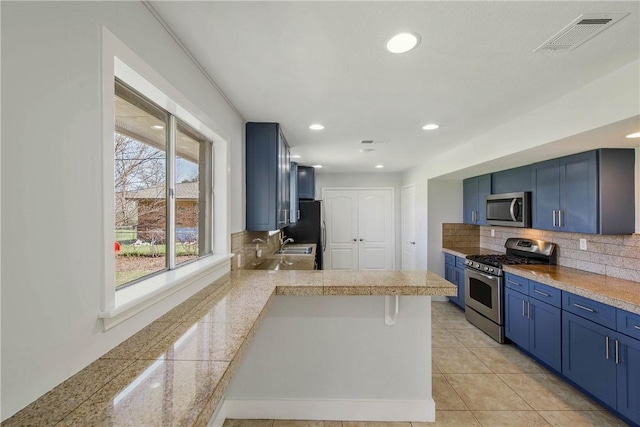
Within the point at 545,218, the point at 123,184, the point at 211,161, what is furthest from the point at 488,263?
the point at 123,184

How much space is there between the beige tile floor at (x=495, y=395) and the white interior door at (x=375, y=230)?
9.72ft

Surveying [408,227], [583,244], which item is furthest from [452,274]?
[583,244]

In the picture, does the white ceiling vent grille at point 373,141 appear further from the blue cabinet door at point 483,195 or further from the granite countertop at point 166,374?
the granite countertop at point 166,374

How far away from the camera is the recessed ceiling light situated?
56.4 inches

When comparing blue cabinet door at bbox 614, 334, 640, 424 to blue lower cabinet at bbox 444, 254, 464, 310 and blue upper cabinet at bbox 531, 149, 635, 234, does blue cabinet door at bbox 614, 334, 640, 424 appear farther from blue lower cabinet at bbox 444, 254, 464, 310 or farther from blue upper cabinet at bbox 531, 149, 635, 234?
blue lower cabinet at bbox 444, 254, 464, 310

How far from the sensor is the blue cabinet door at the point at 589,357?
219cm

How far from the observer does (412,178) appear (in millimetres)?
5707

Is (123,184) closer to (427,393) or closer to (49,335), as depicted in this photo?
(49,335)

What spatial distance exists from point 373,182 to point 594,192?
4.03 m

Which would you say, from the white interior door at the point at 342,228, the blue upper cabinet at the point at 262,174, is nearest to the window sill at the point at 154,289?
the blue upper cabinet at the point at 262,174

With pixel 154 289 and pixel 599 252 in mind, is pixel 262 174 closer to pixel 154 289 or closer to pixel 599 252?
pixel 154 289

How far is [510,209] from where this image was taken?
363cm

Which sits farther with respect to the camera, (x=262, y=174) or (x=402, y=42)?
(x=262, y=174)

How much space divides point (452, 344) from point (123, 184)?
143 inches
